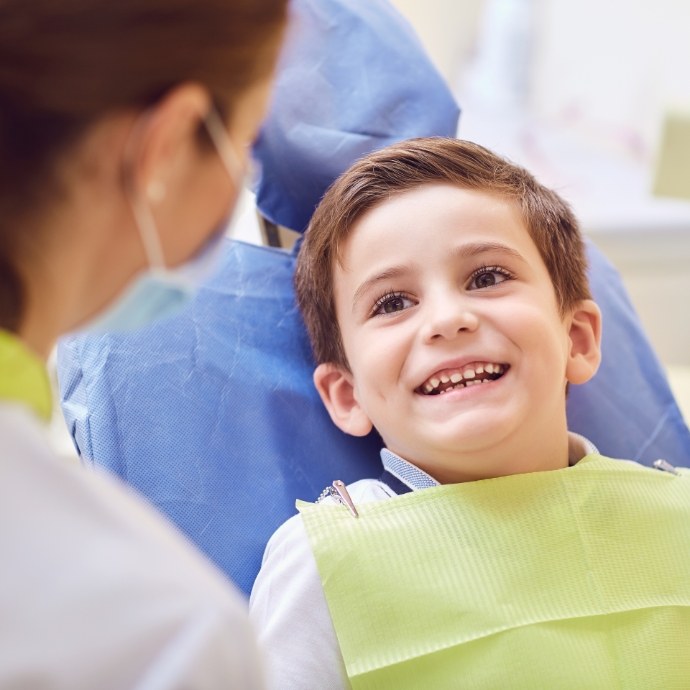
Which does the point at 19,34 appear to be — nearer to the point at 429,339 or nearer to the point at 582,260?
the point at 429,339

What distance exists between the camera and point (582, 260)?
1.52 m

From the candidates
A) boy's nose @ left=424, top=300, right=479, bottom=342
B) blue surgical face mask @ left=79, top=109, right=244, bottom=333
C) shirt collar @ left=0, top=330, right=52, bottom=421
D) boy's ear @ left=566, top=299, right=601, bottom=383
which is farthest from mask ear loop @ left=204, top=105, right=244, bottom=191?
boy's ear @ left=566, top=299, right=601, bottom=383

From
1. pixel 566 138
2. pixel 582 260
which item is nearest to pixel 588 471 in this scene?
pixel 582 260

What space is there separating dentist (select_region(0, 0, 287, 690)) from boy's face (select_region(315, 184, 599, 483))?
505 millimetres

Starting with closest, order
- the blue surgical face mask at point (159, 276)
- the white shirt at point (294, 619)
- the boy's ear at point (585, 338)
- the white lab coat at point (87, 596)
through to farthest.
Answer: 1. the white lab coat at point (87, 596)
2. the blue surgical face mask at point (159, 276)
3. the white shirt at point (294, 619)
4. the boy's ear at point (585, 338)

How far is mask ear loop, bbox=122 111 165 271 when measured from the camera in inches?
29.9

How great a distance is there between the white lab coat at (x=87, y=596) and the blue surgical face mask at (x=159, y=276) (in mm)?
147

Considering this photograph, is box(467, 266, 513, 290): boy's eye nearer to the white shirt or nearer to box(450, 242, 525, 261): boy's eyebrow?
box(450, 242, 525, 261): boy's eyebrow

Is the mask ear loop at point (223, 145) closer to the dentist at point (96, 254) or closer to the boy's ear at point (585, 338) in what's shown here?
the dentist at point (96, 254)

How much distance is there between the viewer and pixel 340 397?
1468 mm

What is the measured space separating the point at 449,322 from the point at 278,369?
37 cm

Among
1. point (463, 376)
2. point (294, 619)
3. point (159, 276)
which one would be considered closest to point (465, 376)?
point (463, 376)

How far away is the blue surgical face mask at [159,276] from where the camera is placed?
2.66 feet

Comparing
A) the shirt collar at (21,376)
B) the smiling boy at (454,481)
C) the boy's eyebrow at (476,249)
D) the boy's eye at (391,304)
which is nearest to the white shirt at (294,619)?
the smiling boy at (454,481)
